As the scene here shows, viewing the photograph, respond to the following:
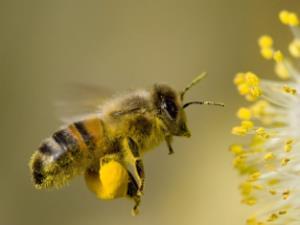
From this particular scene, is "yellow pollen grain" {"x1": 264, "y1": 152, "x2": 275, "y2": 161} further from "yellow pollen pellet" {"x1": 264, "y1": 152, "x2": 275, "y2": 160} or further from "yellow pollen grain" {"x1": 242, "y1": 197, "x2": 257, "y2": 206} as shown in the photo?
"yellow pollen grain" {"x1": 242, "y1": 197, "x2": 257, "y2": 206}

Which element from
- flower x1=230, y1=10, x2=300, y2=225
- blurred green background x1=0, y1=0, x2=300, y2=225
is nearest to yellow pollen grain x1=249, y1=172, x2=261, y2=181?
flower x1=230, y1=10, x2=300, y2=225

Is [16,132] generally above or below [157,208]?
above

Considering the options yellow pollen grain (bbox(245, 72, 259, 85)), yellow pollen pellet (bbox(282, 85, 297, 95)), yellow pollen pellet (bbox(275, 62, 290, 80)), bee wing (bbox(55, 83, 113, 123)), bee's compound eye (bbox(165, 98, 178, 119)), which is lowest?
bee's compound eye (bbox(165, 98, 178, 119))

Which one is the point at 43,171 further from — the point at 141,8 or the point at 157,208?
the point at 141,8

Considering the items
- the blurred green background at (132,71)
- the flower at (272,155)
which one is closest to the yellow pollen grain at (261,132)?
the flower at (272,155)

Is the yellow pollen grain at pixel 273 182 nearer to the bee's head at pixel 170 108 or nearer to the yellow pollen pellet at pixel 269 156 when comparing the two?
the yellow pollen pellet at pixel 269 156

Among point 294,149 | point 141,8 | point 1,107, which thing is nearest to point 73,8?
point 141,8
